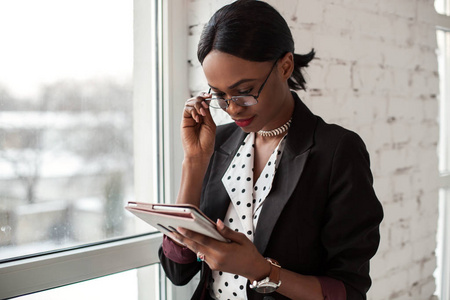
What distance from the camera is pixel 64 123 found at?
54.1 inches

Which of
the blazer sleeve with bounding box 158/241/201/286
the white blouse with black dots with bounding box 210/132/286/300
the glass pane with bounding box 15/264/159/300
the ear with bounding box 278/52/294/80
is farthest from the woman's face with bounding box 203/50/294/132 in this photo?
the glass pane with bounding box 15/264/159/300

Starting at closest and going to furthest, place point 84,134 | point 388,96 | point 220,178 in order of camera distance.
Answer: point 220,178, point 84,134, point 388,96

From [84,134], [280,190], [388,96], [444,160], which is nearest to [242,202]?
[280,190]

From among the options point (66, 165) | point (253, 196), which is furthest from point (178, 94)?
point (253, 196)

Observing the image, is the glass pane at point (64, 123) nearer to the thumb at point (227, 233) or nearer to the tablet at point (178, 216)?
the tablet at point (178, 216)

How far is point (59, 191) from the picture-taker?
4.50 ft

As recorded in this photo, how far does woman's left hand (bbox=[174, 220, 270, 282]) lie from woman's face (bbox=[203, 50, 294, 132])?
291 mm

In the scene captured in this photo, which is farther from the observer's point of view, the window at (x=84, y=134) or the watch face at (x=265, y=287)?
the window at (x=84, y=134)

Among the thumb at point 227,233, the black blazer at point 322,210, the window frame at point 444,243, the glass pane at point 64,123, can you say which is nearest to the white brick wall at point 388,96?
the glass pane at point 64,123

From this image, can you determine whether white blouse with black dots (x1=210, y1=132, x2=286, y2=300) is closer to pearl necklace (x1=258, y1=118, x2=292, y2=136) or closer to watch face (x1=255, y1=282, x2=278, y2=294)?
pearl necklace (x1=258, y1=118, x2=292, y2=136)

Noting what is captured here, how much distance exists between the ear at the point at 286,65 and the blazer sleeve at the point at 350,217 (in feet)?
0.66

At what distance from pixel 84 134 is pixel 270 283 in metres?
0.72

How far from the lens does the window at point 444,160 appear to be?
281cm

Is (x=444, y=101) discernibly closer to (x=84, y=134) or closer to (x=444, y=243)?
(x=444, y=243)
